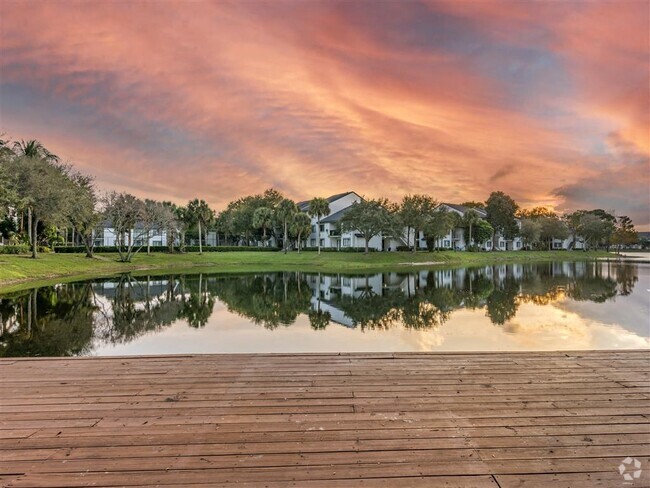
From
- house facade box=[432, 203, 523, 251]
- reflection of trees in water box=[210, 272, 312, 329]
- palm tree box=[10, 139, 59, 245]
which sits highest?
palm tree box=[10, 139, 59, 245]

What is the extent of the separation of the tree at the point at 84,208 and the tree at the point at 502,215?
69664 millimetres

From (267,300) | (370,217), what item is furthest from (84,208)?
(370,217)

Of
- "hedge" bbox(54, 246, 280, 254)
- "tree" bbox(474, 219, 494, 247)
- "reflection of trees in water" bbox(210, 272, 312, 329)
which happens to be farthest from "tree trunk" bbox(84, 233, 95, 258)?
"tree" bbox(474, 219, 494, 247)

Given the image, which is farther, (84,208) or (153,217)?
(153,217)

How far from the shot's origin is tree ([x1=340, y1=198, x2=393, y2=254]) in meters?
53.0

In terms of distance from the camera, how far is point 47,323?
11.8 metres

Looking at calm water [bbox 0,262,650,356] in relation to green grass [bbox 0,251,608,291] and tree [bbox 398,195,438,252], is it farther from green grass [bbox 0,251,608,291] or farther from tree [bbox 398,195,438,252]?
tree [bbox 398,195,438,252]

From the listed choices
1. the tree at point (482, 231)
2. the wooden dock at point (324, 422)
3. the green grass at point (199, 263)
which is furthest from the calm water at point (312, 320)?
the tree at point (482, 231)

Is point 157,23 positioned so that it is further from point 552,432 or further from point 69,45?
point 552,432

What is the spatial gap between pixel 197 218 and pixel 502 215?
193 ft

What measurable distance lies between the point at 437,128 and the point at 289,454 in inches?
1035

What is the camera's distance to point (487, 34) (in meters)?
15.9

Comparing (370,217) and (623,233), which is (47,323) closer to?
(370,217)

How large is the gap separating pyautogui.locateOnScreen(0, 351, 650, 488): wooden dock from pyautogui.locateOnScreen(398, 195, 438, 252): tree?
5177cm
